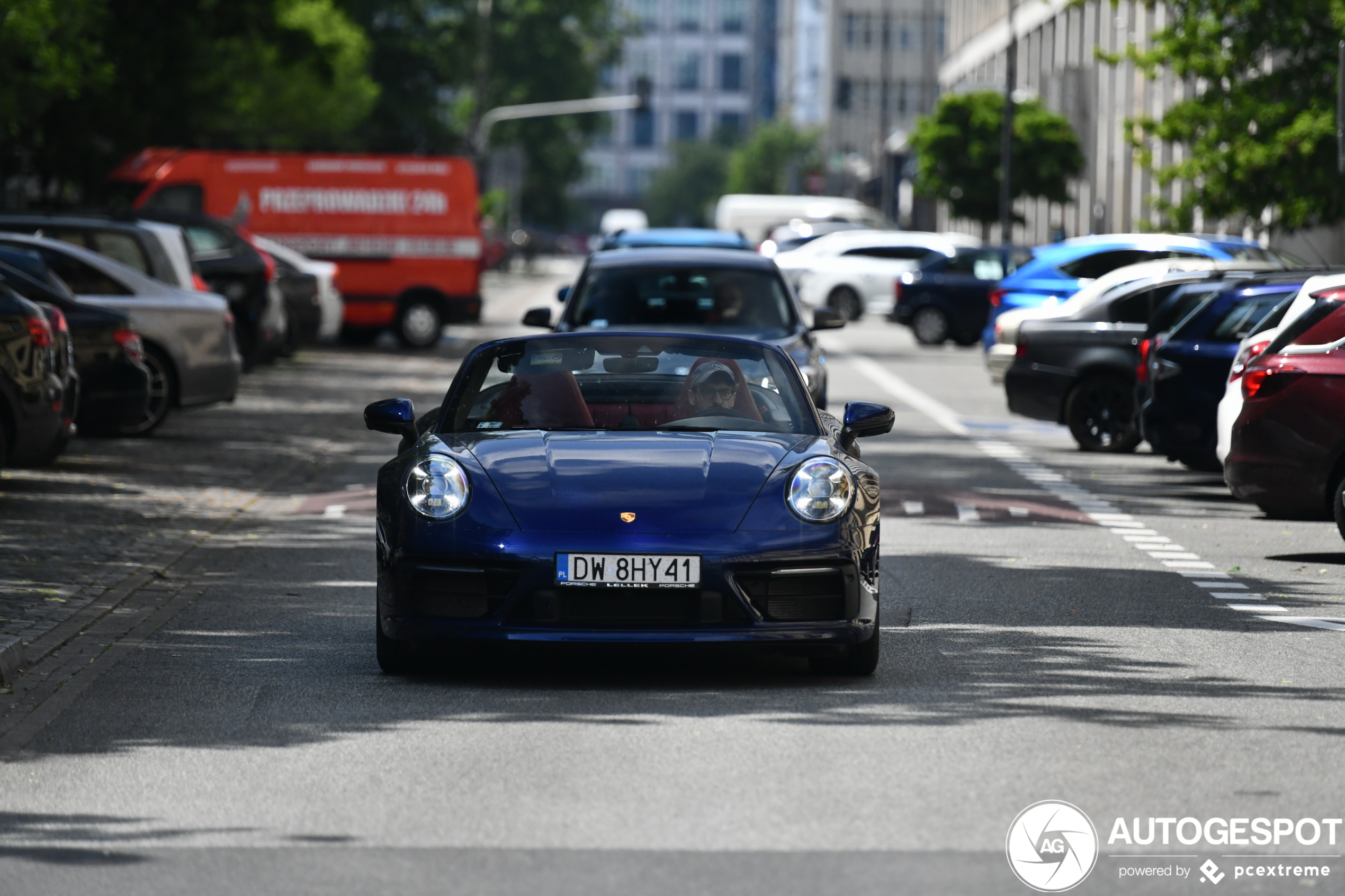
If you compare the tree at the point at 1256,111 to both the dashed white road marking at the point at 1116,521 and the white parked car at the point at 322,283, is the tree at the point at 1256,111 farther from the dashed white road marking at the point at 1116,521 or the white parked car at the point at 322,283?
the white parked car at the point at 322,283

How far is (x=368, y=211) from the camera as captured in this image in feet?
104

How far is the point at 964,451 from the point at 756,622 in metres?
11.1

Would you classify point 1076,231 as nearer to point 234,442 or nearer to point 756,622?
point 234,442

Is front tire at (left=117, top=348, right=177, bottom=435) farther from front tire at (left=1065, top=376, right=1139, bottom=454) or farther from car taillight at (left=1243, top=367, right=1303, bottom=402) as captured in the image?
car taillight at (left=1243, top=367, right=1303, bottom=402)

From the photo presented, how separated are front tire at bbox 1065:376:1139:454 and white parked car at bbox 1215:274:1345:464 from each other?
6011 mm

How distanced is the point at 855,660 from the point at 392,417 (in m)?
2.09

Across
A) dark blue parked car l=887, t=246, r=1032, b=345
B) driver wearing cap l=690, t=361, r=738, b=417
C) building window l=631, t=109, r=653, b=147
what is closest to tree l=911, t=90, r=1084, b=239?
dark blue parked car l=887, t=246, r=1032, b=345

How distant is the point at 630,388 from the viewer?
8.90 metres

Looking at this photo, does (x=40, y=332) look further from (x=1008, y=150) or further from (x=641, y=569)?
(x=1008, y=150)

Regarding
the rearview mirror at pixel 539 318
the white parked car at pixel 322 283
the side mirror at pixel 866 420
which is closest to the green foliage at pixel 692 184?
the white parked car at pixel 322 283

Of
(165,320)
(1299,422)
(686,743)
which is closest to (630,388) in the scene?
(686,743)

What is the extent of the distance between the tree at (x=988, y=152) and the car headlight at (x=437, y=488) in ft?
161

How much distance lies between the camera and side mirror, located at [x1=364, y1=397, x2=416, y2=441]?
8875mm

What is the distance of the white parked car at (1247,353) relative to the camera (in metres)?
12.2
